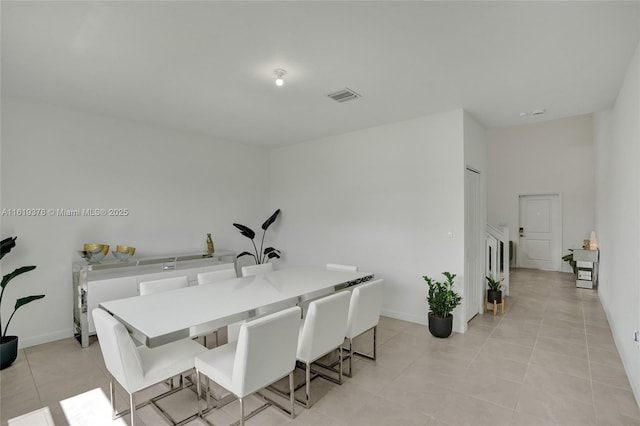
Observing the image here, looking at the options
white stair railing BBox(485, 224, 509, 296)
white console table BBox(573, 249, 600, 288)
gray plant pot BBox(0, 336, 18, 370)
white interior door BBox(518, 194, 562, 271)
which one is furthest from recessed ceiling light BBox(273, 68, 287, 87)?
white interior door BBox(518, 194, 562, 271)

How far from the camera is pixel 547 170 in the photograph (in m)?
7.86

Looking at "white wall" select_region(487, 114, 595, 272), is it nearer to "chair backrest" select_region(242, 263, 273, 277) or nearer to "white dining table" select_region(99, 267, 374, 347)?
"white dining table" select_region(99, 267, 374, 347)

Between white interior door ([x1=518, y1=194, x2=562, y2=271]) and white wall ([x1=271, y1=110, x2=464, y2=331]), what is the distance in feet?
18.4

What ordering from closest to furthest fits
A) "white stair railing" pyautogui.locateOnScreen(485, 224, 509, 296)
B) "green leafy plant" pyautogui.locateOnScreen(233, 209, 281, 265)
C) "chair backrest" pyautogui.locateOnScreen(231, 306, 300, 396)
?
1. "chair backrest" pyautogui.locateOnScreen(231, 306, 300, 396)
2. "white stair railing" pyautogui.locateOnScreen(485, 224, 509, 296)
3. "green leafy plant" pyautogui.locateOnScreen(233, 209, 281, 265)

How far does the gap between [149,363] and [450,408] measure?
215 cm

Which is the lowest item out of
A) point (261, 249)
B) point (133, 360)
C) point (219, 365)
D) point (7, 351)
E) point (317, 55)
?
point (7, 351)

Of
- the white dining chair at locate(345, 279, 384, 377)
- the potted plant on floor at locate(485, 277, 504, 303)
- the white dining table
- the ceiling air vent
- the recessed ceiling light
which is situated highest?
the ceiling air vent

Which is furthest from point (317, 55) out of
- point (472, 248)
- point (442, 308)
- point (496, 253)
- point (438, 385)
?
point (496, 253)

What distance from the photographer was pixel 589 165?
731cm

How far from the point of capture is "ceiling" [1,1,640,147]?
2.01m

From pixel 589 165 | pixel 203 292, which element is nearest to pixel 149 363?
pixel 203 292

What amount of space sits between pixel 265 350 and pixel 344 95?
2613 mm

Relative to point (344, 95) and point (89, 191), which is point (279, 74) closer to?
point (344, 95)

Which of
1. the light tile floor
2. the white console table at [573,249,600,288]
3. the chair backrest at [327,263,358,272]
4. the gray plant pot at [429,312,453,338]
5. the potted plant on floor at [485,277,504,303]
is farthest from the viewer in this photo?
the white console table at [573,249,600,288]
